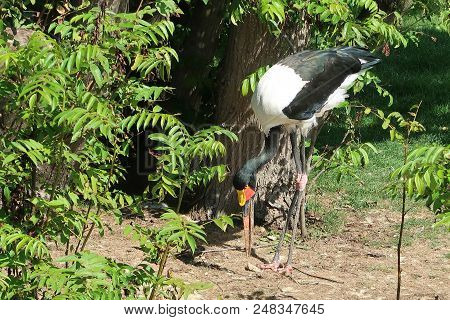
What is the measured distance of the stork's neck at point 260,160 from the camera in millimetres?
6508

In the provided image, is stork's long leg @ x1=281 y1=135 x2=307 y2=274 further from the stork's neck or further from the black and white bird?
the stork's neck

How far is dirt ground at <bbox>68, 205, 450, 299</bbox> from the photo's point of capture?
598 cm

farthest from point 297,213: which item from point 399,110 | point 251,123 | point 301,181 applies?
point 399,110

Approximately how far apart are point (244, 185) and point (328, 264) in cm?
89

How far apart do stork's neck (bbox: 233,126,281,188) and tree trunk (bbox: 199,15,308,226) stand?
40 cm

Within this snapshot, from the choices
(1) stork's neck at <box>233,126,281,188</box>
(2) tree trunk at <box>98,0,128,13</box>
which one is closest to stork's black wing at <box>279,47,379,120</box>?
(1) stork's neck at <box>233,126,281,188</box>

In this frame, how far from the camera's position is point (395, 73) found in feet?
36.5

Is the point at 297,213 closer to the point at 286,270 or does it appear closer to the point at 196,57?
the point at 286,270

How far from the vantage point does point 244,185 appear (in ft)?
21.3

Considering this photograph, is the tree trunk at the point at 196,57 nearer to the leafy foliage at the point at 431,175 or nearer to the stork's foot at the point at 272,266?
the stork's foot at the point at 272,266

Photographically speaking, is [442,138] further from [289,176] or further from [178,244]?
[178,244]

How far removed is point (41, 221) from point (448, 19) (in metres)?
3.83
